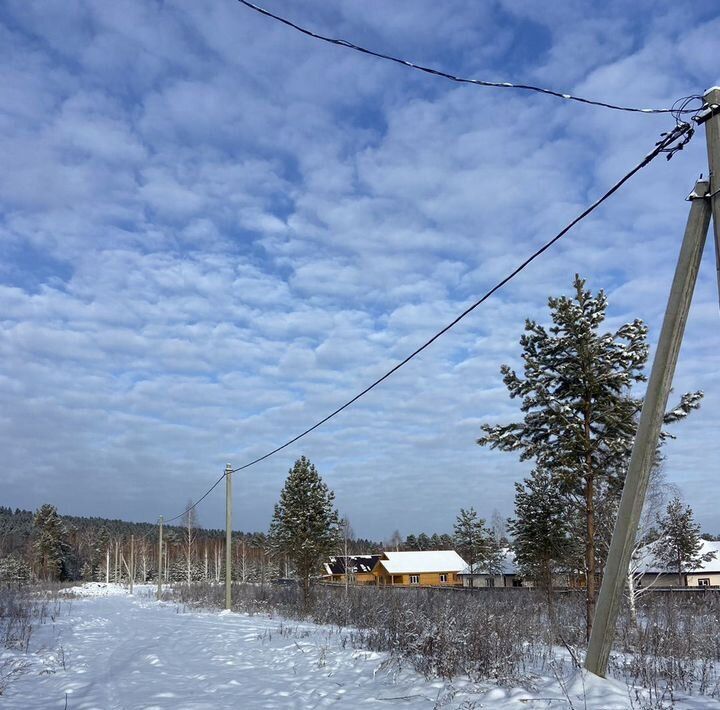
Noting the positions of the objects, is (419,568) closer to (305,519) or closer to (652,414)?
(305,519)

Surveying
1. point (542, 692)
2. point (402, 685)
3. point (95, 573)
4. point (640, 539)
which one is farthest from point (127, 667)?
point (95, 573)

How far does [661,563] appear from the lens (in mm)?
27516

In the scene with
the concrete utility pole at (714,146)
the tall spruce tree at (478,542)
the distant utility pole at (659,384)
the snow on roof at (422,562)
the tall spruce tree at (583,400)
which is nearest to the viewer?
the concrete utility pole at (714,146)

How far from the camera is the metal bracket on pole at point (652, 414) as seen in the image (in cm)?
592

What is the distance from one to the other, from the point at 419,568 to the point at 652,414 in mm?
82895

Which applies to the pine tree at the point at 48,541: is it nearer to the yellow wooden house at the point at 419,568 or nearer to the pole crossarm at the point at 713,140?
the yellow wooden house at the point at 419,568

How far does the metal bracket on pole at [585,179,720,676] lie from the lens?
592cm

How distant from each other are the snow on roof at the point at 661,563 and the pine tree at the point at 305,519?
13.7m

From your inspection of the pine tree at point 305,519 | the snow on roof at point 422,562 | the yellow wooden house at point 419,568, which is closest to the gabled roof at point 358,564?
the yellow wooden house at point 419,568

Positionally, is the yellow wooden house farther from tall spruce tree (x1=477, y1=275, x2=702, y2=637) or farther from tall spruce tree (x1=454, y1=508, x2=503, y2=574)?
tall spruce tree (x1=477, y1=275, x2=702, y2=637)

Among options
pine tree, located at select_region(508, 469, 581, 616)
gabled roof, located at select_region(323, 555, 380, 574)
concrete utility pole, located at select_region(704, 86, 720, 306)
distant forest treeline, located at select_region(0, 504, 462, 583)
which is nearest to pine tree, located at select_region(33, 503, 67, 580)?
distant forest treeline, located at select_region(0, 504, 462, 583)

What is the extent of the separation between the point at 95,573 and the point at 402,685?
11391 cm

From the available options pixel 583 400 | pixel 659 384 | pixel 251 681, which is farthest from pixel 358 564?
pixel 659 384

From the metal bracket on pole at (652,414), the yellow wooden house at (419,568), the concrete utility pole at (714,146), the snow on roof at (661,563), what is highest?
the concrete utility pole at (714,146)
